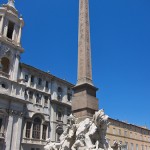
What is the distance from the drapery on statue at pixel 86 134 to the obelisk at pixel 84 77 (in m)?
0.64

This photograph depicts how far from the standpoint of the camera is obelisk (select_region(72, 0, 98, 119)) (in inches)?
495

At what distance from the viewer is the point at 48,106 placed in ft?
105

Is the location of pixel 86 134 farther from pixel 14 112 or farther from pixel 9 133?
pixel 14 112

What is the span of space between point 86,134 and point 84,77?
11.4 feet

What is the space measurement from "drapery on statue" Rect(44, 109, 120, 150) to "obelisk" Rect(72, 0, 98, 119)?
2.09 feet

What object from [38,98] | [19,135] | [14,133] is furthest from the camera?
[38,98]

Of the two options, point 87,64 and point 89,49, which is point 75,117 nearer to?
point 87,64

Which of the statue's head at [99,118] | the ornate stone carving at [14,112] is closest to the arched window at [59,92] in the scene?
the ornate stone carving at [14,112]

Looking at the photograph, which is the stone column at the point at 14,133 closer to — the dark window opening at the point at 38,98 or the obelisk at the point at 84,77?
the dark window opening at the point at 38,98

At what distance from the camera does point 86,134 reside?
11344 millimetres

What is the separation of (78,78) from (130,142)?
32191mm

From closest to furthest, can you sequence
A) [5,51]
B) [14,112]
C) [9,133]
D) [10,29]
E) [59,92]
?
[9,133], [14,112], [5,51], [10,29], [59,92]

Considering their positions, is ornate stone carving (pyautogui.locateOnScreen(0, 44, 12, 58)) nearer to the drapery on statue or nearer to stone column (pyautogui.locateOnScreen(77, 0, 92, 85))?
stone column (pyautogui.locateOnScreen(77, 0, 92, 85))

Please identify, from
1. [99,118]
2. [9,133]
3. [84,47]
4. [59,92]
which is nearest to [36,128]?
[9,133]
